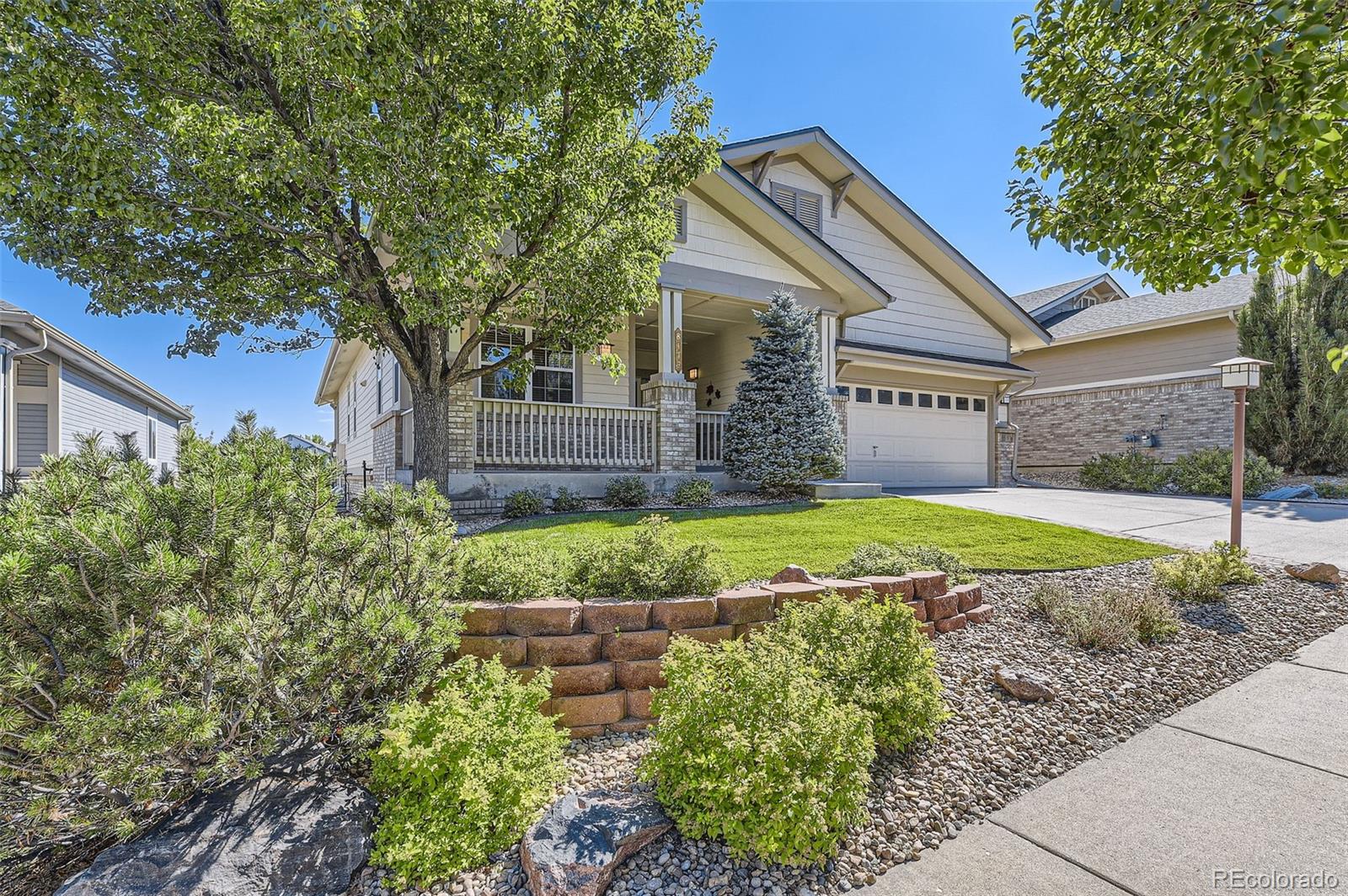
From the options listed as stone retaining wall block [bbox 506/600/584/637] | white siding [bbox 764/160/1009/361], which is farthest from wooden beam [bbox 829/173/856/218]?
stone retaining wall block [bbox 506/600/584/637]

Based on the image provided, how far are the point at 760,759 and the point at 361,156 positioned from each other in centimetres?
608

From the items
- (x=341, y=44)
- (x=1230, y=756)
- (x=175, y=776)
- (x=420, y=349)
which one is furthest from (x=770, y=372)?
(x=175, y=776)

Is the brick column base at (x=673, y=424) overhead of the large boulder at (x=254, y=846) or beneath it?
overhead

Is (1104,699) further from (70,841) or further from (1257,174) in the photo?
(70,841)

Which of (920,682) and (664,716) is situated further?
(920,682)

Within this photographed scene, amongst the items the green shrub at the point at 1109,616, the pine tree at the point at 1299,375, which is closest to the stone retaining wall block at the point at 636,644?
the green shrub at the point at 1109,616

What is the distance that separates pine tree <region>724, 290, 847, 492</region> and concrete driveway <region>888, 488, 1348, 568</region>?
2.26m

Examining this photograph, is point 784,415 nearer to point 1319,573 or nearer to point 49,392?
point 1319,573

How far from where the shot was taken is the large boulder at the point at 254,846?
202cm

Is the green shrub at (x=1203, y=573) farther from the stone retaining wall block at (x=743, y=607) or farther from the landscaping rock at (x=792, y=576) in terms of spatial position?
the stone retaining wall block at (x=743, y=607)

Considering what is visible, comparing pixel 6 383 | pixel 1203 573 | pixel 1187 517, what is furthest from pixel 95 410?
pixel 1187 517

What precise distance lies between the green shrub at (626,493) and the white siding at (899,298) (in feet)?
24.7

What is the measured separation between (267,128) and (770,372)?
7623mm

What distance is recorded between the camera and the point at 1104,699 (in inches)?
136
